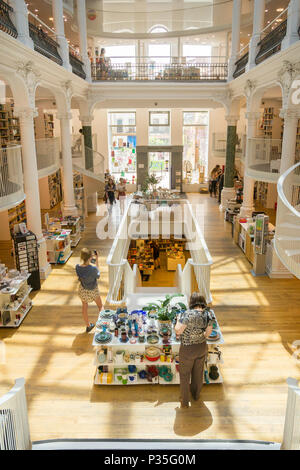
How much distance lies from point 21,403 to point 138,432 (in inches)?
59.2

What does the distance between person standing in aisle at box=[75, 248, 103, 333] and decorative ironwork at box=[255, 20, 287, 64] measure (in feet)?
22.7

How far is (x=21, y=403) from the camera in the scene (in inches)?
141

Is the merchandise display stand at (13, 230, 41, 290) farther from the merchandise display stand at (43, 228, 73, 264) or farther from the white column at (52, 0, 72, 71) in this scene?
the white column at (52, 0, 72, 71)

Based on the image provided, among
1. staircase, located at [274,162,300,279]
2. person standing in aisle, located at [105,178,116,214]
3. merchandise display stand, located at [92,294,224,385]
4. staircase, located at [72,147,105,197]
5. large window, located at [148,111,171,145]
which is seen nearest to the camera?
merchandise display stand, located at [92,294,224,385]

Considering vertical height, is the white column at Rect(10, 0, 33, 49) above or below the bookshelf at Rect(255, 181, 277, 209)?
above

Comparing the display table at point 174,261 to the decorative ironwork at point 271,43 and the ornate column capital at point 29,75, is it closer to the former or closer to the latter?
the ornate column capital at point 29,75

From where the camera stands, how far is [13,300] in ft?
22.7


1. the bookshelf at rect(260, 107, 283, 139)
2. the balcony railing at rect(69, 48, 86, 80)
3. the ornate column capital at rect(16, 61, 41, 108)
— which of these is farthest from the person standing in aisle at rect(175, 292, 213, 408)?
the bookshelf at rect(260, 107, 283, 139)

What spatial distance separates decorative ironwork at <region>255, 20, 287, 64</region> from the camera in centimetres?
888

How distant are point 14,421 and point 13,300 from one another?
3.71m

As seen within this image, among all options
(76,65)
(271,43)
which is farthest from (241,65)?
(76,65)

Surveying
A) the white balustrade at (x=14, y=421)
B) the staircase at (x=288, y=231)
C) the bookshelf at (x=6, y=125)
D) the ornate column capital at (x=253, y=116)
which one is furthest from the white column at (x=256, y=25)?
the white balustrade at (x=14, y=421)
